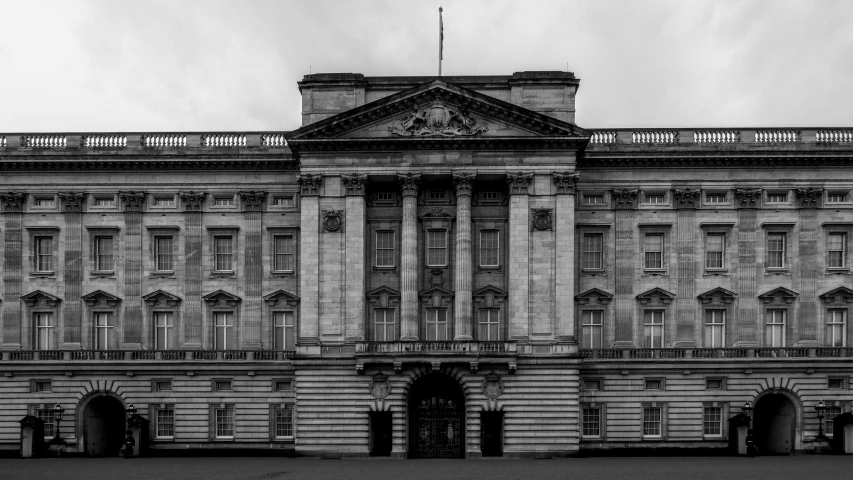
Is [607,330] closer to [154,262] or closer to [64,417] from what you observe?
[154,262]

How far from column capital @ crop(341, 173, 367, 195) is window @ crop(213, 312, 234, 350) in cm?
1075

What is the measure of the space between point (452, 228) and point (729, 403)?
18587 millimetres

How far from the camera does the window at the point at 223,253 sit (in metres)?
60.5

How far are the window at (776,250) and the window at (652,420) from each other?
34.9 feet

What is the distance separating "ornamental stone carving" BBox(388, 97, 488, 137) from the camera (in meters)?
56.6

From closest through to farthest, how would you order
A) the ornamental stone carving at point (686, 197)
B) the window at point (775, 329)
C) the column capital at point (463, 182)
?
the column capital at point (463, 182)
the window at point (775, 329)
the ornamental stone carving at point (686, 197)

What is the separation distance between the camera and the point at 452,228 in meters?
57.8

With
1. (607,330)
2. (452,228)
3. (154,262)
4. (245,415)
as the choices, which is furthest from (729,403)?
(154,262)

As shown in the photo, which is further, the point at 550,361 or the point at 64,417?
the point at 64,417

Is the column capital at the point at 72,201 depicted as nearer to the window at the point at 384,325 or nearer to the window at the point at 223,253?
the window at the point at 223,253

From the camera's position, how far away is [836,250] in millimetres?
59656

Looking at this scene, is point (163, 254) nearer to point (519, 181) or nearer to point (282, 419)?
point (282, 419)

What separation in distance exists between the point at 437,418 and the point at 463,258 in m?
9.09

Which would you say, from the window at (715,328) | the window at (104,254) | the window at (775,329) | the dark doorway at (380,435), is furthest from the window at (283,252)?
the window at (775,329)
